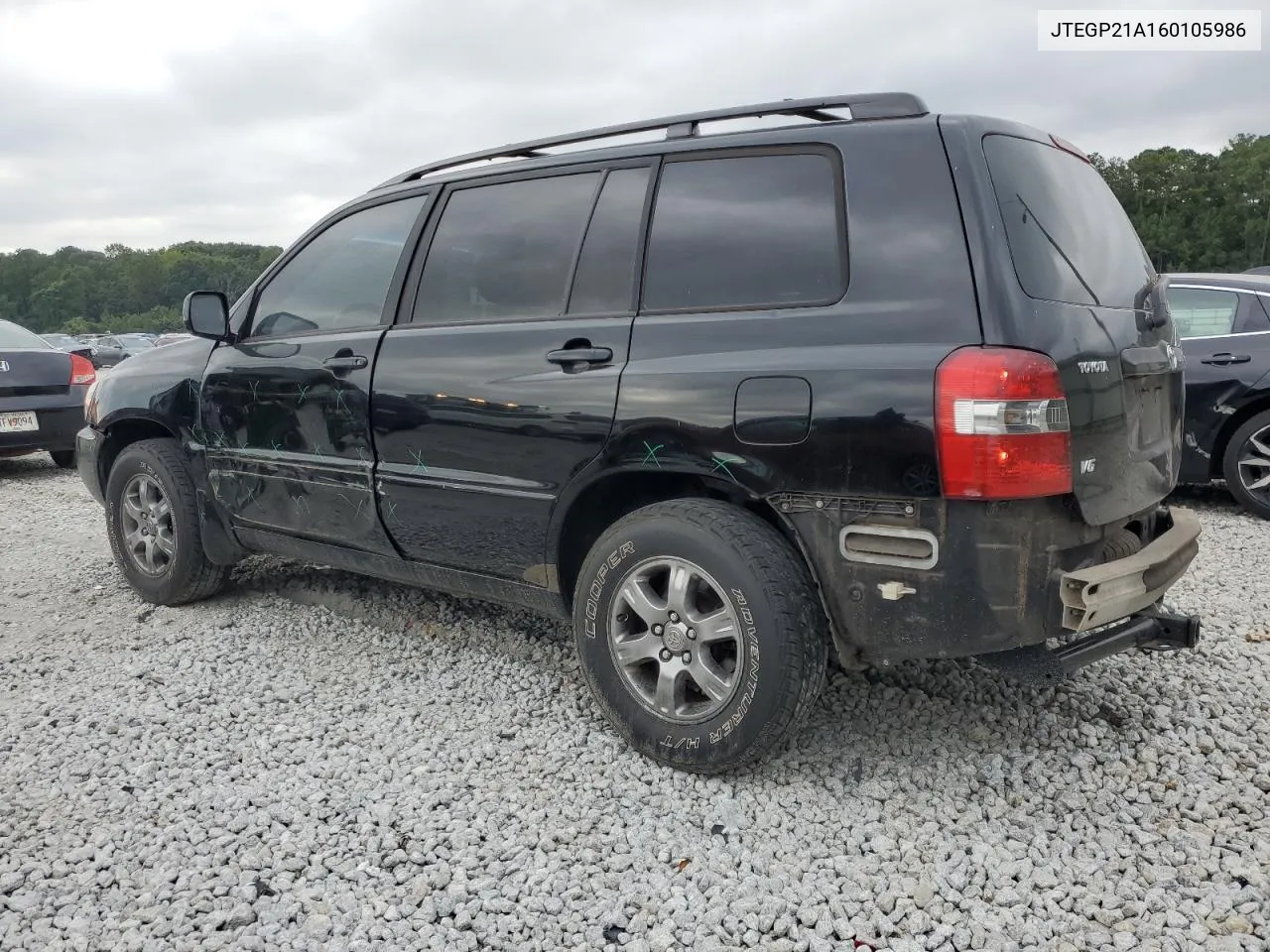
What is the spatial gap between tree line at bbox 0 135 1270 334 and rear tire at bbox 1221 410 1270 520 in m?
33.1

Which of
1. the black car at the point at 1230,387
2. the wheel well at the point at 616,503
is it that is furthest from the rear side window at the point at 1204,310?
the wheel well at the point at 616,503

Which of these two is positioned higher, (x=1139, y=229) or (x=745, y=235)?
(x=1139, y=229)

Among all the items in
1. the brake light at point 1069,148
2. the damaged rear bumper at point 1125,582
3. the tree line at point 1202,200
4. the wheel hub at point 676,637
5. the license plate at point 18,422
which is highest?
the tree line at point 1202,200

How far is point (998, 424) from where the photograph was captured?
7.73 feet

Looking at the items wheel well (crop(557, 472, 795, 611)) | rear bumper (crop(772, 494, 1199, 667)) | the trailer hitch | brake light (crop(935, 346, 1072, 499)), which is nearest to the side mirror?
wheel well (crop(557, 472, 795, 611))

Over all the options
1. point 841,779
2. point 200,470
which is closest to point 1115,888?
point 841,779

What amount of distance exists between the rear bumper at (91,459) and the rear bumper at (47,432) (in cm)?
429

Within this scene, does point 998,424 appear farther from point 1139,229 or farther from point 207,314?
point 1139,229

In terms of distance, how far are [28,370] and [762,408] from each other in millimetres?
8288

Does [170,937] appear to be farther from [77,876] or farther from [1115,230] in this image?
[1115,230]

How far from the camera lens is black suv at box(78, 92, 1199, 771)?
8.04 ft

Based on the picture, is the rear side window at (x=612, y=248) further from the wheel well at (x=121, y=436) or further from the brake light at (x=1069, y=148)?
the wheel well at (x=121, y=436)

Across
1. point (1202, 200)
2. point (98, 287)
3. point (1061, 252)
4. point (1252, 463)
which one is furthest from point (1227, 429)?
point (98, 287)

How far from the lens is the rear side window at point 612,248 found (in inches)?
123
